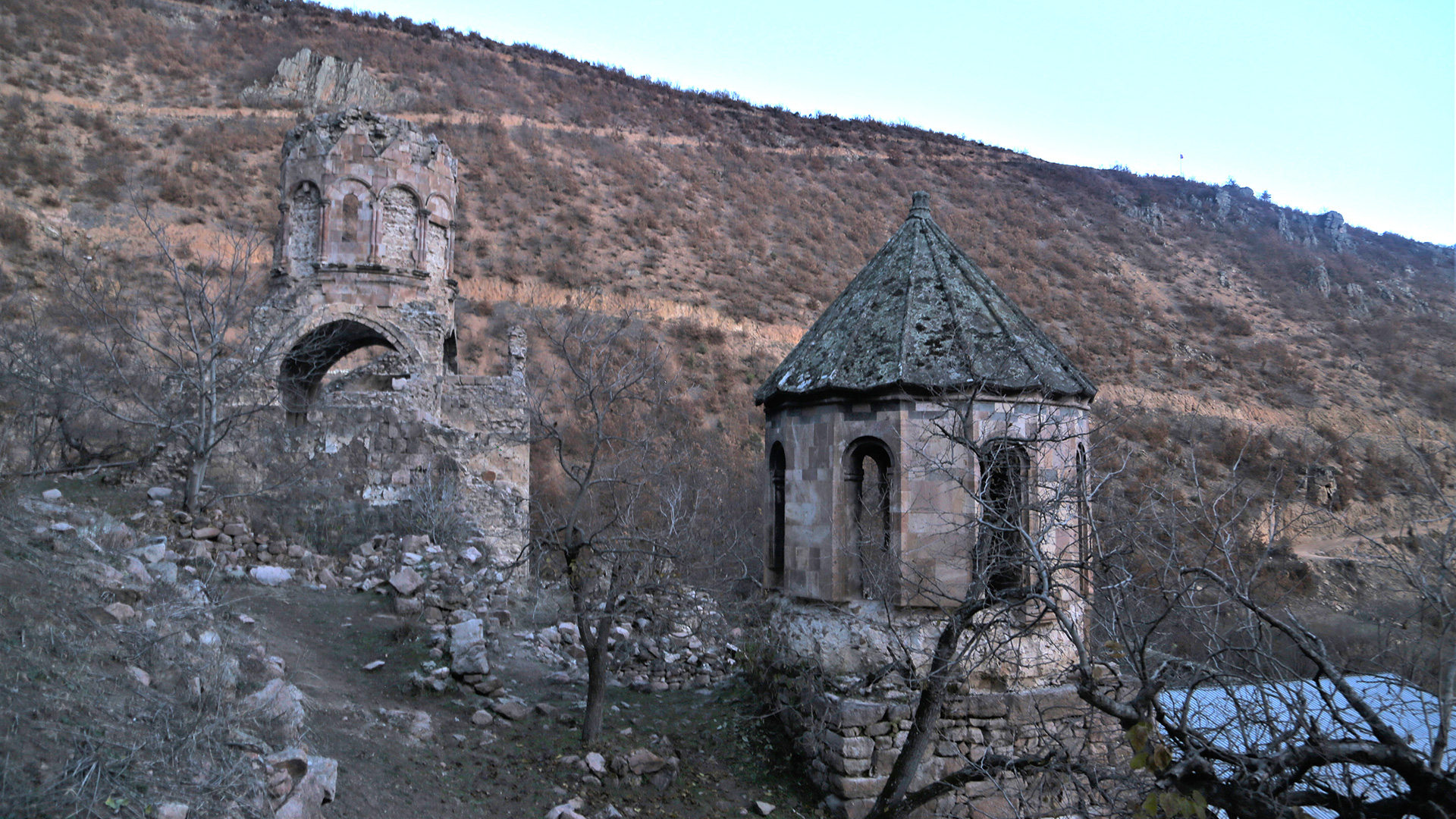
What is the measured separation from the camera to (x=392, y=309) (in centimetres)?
1349

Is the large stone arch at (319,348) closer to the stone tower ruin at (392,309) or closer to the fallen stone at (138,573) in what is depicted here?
the stone tower ruin at (392,309)

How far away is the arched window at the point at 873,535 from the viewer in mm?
6797

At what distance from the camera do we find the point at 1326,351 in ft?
107

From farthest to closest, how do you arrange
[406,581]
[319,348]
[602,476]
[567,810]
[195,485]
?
[319,348]
[602,476]
[195,485]
[406,581]
[567,810]

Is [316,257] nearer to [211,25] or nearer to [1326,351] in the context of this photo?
[211,25]

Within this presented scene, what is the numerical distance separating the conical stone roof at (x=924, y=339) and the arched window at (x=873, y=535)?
66cm

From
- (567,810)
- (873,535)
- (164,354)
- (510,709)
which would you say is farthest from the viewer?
(164,354)

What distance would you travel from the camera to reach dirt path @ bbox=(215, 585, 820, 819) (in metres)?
5.65

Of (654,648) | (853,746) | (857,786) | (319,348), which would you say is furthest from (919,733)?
(319,348)

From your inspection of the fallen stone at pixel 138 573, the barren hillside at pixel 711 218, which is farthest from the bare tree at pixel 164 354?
the barren hillside at pixel 711 218

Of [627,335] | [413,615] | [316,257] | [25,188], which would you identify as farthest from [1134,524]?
[25,188]

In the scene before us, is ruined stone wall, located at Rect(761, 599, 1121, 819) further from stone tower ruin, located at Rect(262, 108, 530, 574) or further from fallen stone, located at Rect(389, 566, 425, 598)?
stone tower ruin, located at Rect(262, 108, 530, 574)

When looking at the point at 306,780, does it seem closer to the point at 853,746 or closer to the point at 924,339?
the point at 853,746

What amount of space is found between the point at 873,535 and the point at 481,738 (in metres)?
3.63
